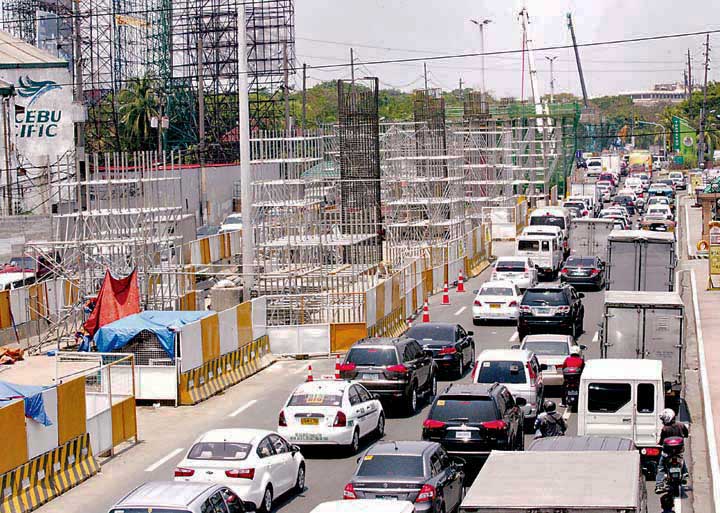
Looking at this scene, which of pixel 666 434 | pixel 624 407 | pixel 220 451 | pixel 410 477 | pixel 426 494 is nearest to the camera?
pixel 426 494

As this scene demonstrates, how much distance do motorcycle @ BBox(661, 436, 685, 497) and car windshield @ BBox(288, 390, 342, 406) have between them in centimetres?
553

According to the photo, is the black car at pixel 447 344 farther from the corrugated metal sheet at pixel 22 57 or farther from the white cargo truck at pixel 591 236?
the corrugated metal sheet at pixel 22 57

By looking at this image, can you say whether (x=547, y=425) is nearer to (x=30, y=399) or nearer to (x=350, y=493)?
(x=350, y=493)

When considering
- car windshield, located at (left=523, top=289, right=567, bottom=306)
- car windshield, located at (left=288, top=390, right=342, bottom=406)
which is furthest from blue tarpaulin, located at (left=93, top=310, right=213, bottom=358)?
car windshield, located at (left=523, top=289, right=567, bottom=306)

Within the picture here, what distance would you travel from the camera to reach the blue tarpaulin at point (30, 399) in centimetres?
1902

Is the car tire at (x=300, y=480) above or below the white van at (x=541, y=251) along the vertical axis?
below

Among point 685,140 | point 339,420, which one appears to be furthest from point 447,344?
point 685,140

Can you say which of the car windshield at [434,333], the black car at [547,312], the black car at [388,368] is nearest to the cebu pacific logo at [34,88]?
the black car at [547,312]

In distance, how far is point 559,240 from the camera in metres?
54.2

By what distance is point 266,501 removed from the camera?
58.6 feet

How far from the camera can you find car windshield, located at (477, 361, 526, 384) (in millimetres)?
23875

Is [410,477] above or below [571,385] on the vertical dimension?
above

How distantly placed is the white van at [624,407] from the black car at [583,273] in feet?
83.9

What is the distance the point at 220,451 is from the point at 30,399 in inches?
128
